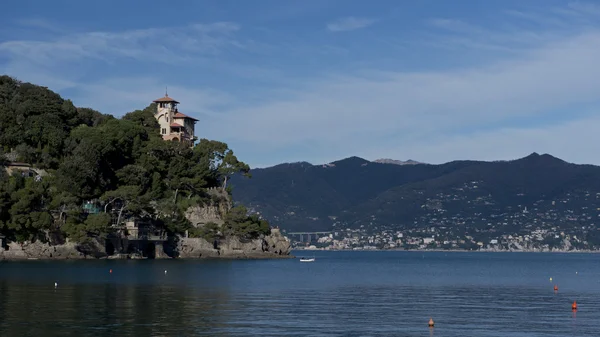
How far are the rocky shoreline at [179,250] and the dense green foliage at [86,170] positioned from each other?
2.08 metres

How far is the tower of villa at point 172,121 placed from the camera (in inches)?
6403

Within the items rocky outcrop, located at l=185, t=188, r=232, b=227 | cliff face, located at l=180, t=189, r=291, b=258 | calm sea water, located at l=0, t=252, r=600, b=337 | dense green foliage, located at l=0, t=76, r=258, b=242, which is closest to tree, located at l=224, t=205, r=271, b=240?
dense green foliage, located at l=0, t=76, r=258, b=242

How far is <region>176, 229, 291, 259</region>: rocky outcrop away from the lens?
13300 cm

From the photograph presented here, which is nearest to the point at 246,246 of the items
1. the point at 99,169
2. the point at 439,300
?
the point at 99,169

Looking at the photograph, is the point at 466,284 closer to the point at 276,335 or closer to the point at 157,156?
the point at 276,335

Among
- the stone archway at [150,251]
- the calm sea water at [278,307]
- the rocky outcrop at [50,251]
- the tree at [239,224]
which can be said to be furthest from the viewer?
the tree at [239,224]

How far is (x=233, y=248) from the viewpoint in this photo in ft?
461

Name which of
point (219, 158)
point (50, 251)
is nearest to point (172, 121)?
point (219, 158)

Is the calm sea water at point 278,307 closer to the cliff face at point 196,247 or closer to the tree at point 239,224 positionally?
the cliff face at point 196,247

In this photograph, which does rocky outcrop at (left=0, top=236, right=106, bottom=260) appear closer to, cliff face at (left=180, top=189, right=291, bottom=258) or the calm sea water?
cliff face at (left=180, top=189, right=291, bottom=258)

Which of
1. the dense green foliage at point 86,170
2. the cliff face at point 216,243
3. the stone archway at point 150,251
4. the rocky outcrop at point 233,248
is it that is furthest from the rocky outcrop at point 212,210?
the stone archway at point 150,251

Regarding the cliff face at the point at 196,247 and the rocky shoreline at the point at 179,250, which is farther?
the cliff face at the point at 196,247

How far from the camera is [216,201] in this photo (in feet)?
463

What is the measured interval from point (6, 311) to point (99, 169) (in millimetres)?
79746
